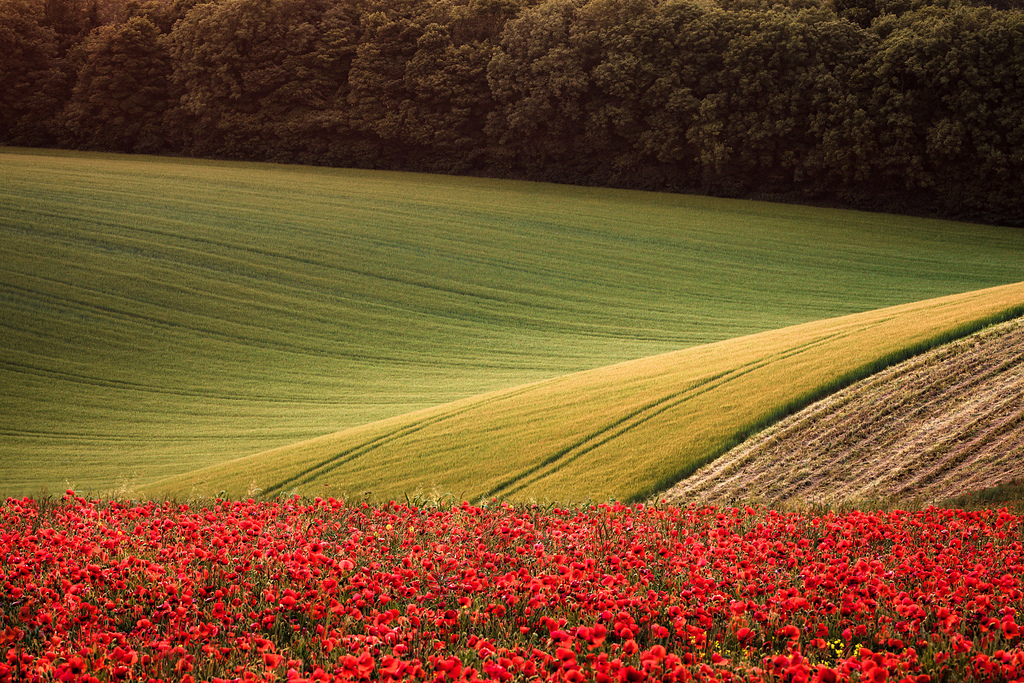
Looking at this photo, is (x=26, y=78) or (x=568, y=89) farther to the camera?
(x=26, y=78)

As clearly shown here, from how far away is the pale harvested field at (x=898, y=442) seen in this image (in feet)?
30.8

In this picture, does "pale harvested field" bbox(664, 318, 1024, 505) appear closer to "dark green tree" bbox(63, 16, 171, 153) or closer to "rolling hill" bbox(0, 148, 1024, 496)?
"rolling hill" bbox(0, 148, 1024, 496)

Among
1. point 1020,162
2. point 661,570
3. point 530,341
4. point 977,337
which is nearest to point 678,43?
point 1020,162

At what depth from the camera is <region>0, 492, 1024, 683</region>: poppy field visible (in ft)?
12.5

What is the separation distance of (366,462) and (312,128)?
50.8 m

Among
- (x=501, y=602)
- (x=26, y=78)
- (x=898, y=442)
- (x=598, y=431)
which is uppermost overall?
(x=26, y=78)

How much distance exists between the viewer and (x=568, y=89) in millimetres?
54125

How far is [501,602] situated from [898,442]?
736 cm

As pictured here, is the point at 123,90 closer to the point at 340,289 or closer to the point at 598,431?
the point at 340,289

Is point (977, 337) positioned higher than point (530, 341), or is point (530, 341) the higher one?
point (977, 337)

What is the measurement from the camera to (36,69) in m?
63.3

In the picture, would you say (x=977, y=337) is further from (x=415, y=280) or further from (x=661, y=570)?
(x=415, y=280)

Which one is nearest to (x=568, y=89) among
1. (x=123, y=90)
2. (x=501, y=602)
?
(x=123, y=90)

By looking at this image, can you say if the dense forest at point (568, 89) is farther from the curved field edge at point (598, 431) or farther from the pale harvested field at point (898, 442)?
the pale harvested field at point (898, 442)
